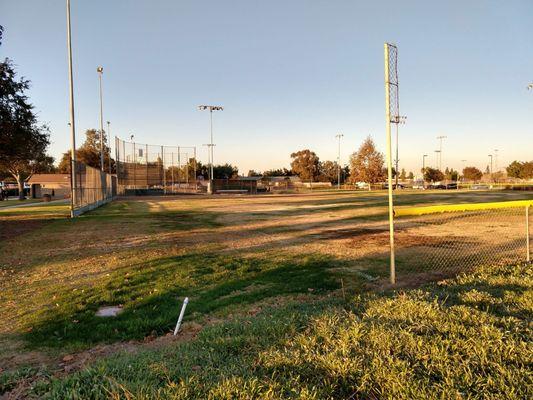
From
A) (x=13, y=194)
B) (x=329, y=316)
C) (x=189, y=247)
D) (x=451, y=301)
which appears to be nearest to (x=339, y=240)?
(x=189, y=247)

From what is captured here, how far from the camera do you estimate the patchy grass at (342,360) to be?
9.20 feet

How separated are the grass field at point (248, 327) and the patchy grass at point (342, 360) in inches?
0.5

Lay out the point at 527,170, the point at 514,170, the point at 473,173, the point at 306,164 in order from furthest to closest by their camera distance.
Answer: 1. the point at 306,164
2. the point at 473,173
3. the point at 514,170
4. the point at 527,170

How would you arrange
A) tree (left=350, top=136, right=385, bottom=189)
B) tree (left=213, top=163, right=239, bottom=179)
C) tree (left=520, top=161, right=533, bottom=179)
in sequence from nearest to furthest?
tree (left=350, top=136, right=385, bottom=189) → tree (left=520, top=161, right=533, bottom=179) → tree (left=213, top=163, right=239, bottom=179)

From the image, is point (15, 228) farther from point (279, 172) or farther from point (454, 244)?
point (279, 172)

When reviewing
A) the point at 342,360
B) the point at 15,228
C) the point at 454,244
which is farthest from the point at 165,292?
the point at 15,228

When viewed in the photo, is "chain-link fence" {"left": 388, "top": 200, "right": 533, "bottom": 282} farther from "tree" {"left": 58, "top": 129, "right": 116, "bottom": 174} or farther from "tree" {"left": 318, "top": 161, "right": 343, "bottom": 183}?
"tree" {"left": 318, "top": 161, "right": 343, "bottom": 183}

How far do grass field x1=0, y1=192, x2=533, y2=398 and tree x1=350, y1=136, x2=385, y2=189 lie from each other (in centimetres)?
7009

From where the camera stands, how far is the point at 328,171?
448ft

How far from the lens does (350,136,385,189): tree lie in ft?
254

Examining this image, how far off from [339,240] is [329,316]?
8.20 m

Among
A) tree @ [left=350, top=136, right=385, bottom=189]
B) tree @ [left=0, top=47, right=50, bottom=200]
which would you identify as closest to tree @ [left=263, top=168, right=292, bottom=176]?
tree @ [left=350, top=136, right=385, bottom=189]

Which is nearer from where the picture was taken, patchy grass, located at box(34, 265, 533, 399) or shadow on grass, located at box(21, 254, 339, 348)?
patchy grass, located at box(34, 265, 533, 399)

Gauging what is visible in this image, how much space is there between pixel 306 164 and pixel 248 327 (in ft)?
434
